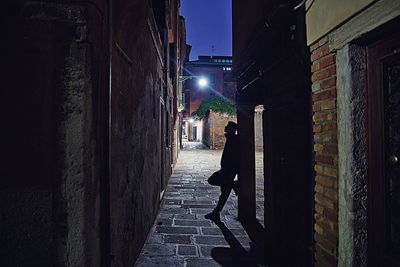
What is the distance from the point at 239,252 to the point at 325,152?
2273 mm

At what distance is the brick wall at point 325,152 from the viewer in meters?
2.26

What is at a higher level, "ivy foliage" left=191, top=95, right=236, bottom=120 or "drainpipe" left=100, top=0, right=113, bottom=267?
"ivy foliage" left=191, top=95, right=236, bottom=120

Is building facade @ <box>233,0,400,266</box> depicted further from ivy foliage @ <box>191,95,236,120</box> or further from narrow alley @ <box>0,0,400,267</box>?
ivy foliage @ <box>191,95,236,120</box>

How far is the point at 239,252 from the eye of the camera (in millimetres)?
3922

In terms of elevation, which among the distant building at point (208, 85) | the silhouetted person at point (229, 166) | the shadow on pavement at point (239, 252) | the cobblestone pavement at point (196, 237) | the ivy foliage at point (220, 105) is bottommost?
the shadow on pavement at point (239, 252)

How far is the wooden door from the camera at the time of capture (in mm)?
1775

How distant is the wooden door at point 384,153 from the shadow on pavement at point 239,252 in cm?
196

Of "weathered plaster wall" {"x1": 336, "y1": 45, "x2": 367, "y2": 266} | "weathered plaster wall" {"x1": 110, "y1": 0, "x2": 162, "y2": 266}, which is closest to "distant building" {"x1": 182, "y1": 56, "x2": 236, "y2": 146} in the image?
"weathered plaster wall" {"x1": 110, "y1": 0, "x2": 162, "y2": 266}

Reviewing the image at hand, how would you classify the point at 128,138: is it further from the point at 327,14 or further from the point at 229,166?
the point at 229,166

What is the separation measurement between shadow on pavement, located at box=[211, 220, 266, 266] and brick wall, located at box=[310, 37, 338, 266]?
1327 millimetres

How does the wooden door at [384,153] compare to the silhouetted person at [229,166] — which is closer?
the wooden door at [384,153]

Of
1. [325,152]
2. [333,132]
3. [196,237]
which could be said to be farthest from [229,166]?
[333,132]

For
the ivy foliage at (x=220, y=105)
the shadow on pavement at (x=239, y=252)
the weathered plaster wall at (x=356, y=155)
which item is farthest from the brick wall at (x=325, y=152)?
the ivy foliage at (x=220, y=105)

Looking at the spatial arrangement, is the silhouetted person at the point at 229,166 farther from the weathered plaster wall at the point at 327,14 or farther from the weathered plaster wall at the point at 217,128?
the weathered plaster wall at the point at 217,128
